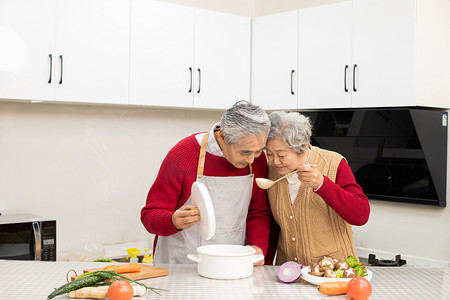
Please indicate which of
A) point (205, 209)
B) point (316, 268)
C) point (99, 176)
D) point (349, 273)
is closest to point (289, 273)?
point (316, 268)

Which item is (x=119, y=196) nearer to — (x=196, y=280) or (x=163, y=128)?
(x=163, y=128)

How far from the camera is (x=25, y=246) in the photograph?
295 centimetres

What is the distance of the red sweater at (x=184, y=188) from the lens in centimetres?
206

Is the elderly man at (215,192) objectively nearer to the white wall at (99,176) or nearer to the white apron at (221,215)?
the white apron at (221,215)

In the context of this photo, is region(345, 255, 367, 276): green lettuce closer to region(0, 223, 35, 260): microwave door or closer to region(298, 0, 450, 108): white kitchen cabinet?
region(298, 0, 450, 108): white kitchen cabinet

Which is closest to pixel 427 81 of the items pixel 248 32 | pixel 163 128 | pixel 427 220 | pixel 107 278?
pixel 427 220

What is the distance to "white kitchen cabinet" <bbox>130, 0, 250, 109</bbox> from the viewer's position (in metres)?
3.45

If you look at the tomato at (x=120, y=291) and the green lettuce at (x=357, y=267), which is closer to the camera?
the tomato at (x=120, y=291)

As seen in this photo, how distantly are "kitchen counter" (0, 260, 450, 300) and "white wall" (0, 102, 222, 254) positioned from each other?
1524 mm

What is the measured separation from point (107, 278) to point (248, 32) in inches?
105

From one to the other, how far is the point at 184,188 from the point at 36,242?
126 cm

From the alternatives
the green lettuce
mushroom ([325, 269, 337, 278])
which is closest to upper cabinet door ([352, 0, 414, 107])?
the green lettuce

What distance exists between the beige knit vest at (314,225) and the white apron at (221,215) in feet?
0.54

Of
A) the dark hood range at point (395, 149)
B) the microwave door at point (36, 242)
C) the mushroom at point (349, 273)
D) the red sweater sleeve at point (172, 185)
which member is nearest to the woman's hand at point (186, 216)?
the red sweater sleeve at point (172, 185)
